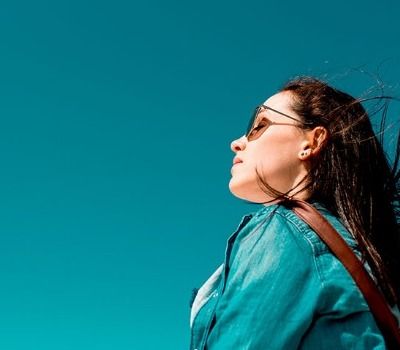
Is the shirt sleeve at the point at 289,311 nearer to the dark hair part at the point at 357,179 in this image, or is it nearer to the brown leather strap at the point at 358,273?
the brown leather strap at the point at 358,273

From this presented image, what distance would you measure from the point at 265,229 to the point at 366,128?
124 cm

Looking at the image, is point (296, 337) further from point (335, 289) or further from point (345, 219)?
point (345, 219)

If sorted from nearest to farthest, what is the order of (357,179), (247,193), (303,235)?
(303,235)
(357,179)
(247,193)

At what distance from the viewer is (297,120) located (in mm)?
3629

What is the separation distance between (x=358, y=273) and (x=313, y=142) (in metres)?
1.20

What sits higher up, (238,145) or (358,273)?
(238,145)

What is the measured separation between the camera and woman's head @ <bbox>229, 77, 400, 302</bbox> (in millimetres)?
2953

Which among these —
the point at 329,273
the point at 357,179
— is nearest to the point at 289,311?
the point at 329,273


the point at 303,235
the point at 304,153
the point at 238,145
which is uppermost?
the point at 238,145

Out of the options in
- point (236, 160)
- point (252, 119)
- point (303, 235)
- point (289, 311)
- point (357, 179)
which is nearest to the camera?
point (289, 311)

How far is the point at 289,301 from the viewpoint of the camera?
7.68 ft

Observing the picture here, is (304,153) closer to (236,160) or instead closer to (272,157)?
(272,157)

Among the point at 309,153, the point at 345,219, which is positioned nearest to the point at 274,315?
the point at 345,219

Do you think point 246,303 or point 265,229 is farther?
point 265,229
